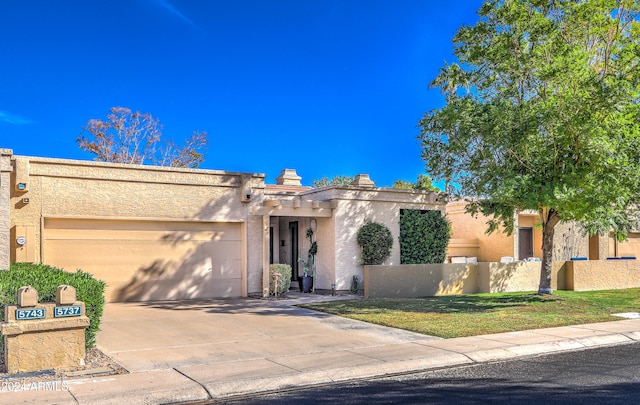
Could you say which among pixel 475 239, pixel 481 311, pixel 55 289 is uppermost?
pixel 475 239

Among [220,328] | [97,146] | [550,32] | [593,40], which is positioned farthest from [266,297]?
[97,146]

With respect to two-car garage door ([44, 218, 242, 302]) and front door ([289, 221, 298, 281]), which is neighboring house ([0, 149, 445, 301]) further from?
front door ([289, 221, 298, 281])

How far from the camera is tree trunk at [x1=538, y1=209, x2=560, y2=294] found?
17.9 m

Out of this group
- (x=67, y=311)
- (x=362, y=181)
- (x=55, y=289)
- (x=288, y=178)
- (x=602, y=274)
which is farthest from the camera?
(x=288, y=178)

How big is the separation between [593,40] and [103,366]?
16.0 metres

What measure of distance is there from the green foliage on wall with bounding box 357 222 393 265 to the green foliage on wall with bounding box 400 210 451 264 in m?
0.99

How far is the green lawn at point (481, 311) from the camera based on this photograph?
12.7 metres

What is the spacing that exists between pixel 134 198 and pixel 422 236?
9646 millimetres

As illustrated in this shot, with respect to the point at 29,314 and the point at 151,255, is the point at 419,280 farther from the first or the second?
the point at 29,314

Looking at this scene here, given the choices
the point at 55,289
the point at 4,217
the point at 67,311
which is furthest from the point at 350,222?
the point at 67,311

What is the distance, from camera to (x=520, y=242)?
27422mm

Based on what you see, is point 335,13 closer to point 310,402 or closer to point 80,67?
point 80,67

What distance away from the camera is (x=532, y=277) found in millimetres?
21500

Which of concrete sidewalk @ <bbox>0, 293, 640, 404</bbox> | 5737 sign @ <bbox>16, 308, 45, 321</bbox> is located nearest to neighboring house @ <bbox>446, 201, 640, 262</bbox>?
concrete sidewalk @ <bbox>0, 293, 640, 404</bbox>
